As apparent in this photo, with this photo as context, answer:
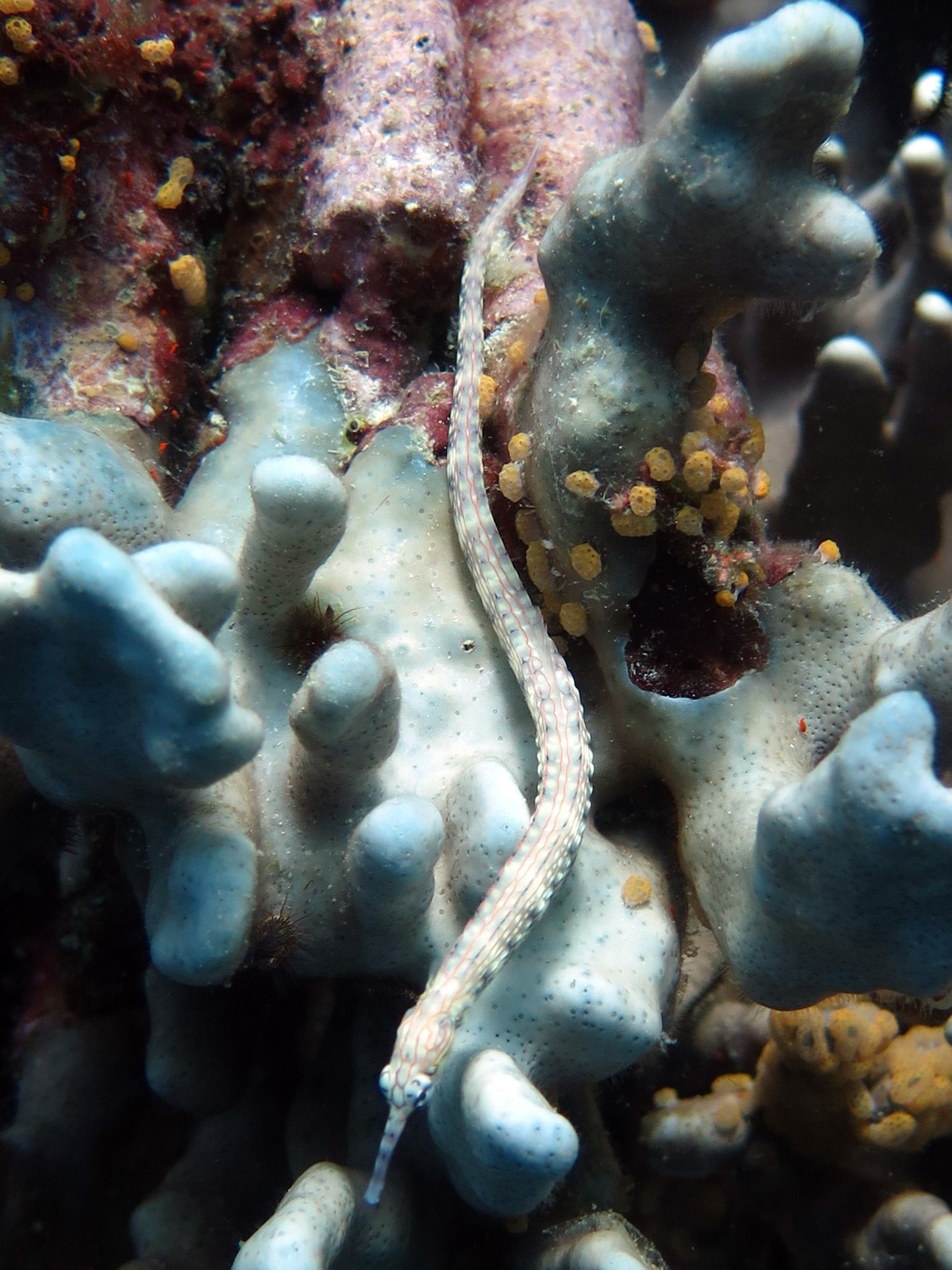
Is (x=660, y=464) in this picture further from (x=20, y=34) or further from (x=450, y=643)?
(x=20, y=34)

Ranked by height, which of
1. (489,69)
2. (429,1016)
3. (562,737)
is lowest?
(429,1016)

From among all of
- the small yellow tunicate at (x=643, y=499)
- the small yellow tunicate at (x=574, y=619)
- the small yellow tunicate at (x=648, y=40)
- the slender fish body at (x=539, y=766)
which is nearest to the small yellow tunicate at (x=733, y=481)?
the small yellow tunicate at (x=643, y=499)

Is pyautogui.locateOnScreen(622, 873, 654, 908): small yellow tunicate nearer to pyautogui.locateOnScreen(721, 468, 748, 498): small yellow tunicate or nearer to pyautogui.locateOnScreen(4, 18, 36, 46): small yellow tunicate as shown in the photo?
pyautogui.locateOnScreen(721, 468, 748, 498): small yellow tunicate

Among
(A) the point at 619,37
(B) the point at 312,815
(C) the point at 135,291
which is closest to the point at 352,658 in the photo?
(B) the point at 312,815

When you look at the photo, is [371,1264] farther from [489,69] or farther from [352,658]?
[489,69]

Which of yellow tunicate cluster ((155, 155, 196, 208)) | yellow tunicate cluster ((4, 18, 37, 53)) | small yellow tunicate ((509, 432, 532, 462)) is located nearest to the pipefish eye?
small yellow tunicate ((509, 432, 532, 462))

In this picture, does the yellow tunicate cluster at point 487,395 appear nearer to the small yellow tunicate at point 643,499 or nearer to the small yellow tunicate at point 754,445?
the small yellow tunicate at point 643,499
